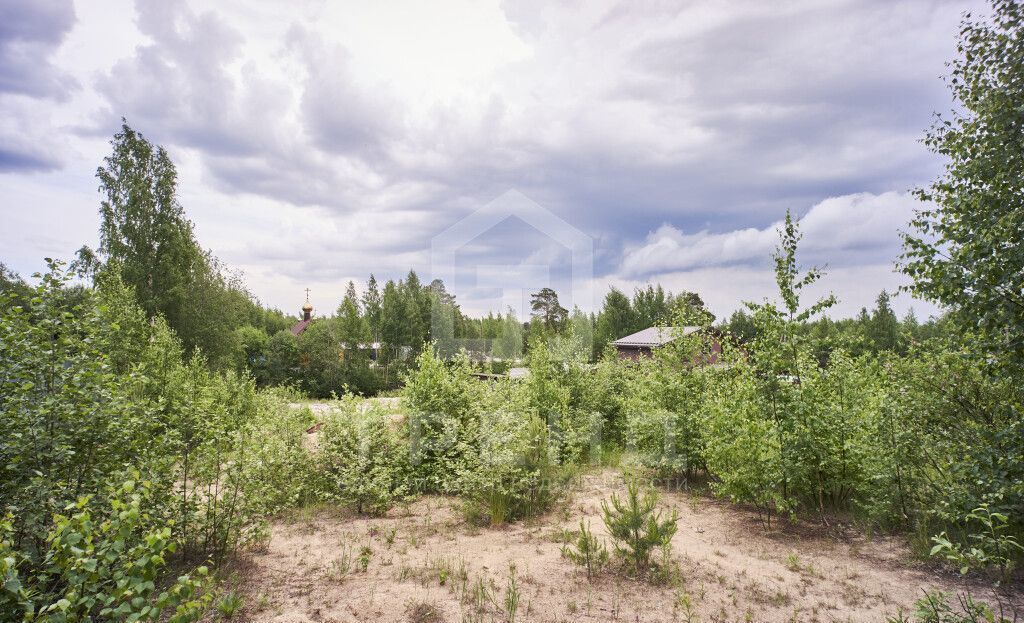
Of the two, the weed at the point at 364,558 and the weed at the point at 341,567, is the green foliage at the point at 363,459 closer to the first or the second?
the weed at the point at 364,558

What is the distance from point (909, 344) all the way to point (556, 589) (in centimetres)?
544

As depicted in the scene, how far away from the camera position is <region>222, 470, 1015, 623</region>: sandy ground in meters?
4.59

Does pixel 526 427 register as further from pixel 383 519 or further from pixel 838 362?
pixel 838 362

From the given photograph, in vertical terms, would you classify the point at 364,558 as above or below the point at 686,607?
above

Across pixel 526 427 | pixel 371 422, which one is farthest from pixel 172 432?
pixel 526 427

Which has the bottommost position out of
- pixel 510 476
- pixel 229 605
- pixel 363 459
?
pixel 229 605

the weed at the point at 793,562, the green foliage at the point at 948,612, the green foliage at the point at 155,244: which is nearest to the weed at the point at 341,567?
the weed at the point at 793,562

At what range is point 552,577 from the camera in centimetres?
531

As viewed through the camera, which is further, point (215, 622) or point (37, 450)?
point (215, 622)

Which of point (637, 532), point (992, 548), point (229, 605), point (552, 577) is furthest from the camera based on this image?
point (637, 532)

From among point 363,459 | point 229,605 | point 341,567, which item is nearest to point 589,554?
point 341,567

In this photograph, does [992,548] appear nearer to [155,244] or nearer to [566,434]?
[566,434]

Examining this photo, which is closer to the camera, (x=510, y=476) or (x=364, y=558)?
(x=364, y=558)

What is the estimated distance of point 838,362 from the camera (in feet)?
22.9
